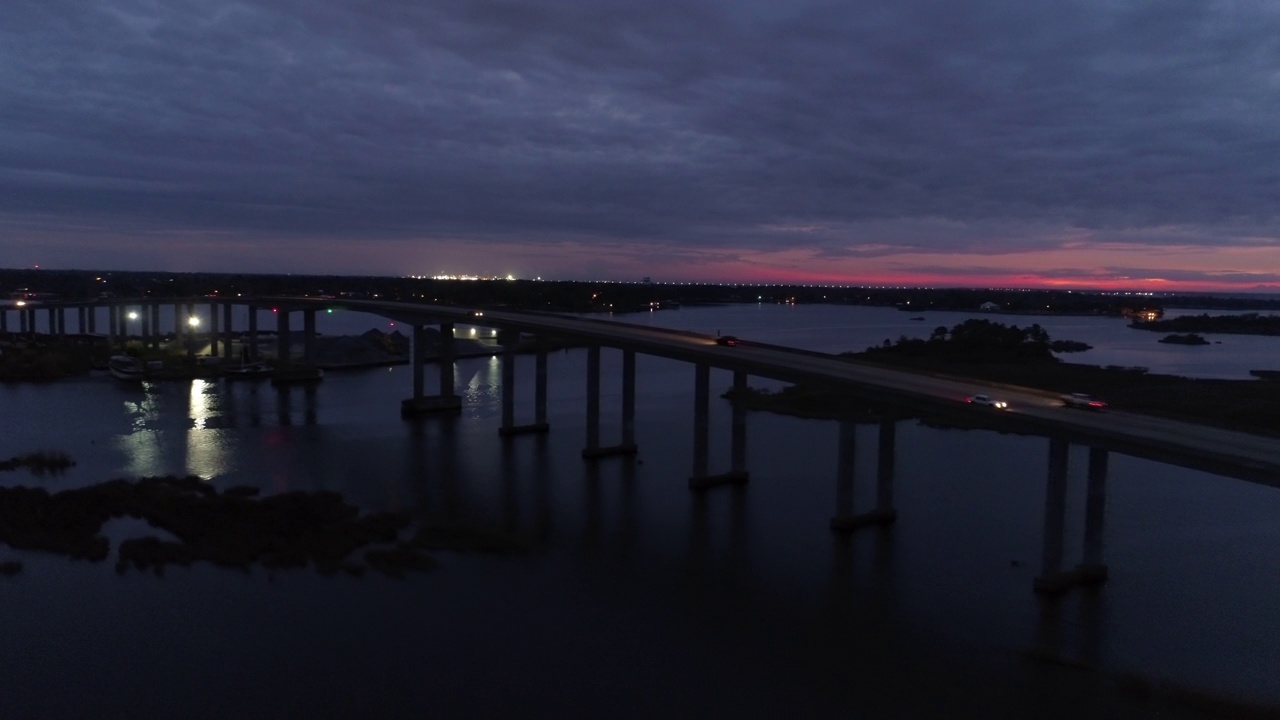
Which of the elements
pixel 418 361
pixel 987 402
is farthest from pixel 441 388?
pixel 987 402

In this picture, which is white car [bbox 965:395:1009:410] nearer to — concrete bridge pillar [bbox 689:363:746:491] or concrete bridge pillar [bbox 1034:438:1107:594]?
concrete bridge pillar [bbox 1034:438:1107:594]

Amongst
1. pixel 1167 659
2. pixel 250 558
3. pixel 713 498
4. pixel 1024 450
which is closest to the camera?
pixel 1167 659

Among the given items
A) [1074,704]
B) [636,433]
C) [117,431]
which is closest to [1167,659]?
[1074,704]

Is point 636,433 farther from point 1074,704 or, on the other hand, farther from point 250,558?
point 1074,704

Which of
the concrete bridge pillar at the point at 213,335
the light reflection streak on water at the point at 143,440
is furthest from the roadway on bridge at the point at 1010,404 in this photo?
the concrete bridge pillar at the point at 213,335

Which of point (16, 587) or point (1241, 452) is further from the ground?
point (1241, 452)

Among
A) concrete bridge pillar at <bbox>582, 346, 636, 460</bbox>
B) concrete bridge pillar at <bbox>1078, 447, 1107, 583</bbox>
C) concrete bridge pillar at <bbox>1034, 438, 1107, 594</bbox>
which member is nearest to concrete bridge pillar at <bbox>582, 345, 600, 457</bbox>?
concrete bridge pillar at <bbox>582, 346, 636, 460</bbox>

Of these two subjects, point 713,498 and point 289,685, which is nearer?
point 289,685
